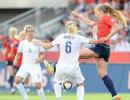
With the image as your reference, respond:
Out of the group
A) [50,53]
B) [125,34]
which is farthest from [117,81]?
[125,34]

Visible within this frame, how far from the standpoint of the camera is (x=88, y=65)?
2550 cm

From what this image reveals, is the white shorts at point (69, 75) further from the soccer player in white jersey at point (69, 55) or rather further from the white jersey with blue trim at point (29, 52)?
the white jersey with blue trim at point (29, 52)

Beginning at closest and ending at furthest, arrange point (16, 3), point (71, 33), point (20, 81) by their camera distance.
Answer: point (71, 33) < point (20, 81) < point (16, 3)

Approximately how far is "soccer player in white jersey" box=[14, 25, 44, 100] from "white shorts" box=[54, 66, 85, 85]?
7.16 feet

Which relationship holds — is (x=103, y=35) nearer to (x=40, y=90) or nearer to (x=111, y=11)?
(x=111, y=11)

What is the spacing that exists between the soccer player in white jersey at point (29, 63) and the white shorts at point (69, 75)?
218 centimetres

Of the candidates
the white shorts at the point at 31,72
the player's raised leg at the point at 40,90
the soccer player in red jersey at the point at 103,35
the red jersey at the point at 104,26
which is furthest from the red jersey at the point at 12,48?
the red jersey at the point at 104,26

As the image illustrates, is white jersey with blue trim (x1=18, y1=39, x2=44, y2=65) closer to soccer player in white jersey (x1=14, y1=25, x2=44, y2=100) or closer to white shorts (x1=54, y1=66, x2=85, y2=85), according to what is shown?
soccer player in white jersey (x1=14, y1=25, x2=44, y2=100)

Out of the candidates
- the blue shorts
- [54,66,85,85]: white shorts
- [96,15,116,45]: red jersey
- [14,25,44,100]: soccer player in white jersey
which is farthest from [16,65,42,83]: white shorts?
[96,15,116,45]: red jersey

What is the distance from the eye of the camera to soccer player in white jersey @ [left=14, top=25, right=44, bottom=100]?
19.7 meters

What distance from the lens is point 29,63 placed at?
20.1m

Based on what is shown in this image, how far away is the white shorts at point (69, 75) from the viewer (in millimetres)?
17266

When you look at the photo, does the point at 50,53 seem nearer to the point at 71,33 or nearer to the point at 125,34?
the point at 125,34

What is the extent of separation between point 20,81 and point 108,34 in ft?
10.4
